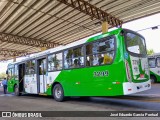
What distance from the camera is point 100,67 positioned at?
7.94 metres

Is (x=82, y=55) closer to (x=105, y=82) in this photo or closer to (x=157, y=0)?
(x=105, y=82)

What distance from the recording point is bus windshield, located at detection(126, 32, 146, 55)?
7730 millimetres

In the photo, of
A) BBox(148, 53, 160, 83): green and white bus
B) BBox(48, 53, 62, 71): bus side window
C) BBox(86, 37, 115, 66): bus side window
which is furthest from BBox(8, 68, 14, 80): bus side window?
BBox(148, 53, 160, 83): green and white bus

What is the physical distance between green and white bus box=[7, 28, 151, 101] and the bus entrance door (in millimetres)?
57

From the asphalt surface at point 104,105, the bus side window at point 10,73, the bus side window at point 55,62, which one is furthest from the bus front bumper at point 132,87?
the bus side window at point 10,73

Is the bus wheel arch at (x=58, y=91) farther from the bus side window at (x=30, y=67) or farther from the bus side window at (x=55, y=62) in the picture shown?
the bus side window at (x=30, y=67)

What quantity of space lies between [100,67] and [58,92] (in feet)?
11.4

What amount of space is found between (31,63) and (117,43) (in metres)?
7.31

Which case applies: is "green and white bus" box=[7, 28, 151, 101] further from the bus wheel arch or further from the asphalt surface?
the asphalt surface

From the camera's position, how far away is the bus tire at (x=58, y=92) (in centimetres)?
1008

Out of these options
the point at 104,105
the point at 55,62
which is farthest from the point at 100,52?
the point at 55,62

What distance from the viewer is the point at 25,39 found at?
2400 cm

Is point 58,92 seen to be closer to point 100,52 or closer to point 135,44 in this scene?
point 100,52

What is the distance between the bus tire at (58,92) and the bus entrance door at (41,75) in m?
1.13
